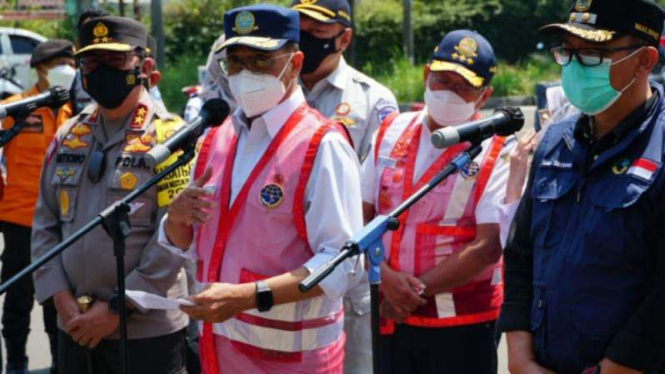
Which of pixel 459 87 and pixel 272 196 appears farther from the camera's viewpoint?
pixel 459 87

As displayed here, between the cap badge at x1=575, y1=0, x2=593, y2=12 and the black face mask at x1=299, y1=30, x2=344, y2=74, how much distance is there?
1.89m

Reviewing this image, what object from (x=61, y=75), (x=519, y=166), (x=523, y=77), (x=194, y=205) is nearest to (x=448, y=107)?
(x=519, y=166)

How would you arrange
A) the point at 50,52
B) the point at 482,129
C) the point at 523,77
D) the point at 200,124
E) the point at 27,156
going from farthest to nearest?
the point at 523,77
the point at 50,52
the point at 27,156
the point at 200,124
the point at 482,129

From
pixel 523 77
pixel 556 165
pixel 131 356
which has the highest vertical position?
pixel 556 165

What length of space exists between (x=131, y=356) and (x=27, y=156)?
114 inches

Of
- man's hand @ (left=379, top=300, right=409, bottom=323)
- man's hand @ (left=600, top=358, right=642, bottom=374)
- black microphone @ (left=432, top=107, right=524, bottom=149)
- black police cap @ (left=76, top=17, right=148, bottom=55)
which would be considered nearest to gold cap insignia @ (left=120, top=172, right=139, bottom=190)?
black police cap @ (left=76, top=17, right=148, bottom=55)

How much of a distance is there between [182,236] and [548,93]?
1975 millimetres

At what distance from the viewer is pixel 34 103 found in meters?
4.45

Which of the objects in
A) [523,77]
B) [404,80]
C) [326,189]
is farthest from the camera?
[523,77]

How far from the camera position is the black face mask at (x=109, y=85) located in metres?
4.59

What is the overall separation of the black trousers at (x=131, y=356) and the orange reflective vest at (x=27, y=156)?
7.94 feet

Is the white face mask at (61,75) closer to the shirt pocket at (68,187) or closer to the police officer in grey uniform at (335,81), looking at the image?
the police officer in grey uniform at (335,81)

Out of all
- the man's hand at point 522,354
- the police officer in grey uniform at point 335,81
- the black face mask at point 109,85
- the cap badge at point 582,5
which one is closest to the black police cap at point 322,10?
the police officer in grey uniform at point 335,81

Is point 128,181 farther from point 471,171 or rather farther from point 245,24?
point 471,171
